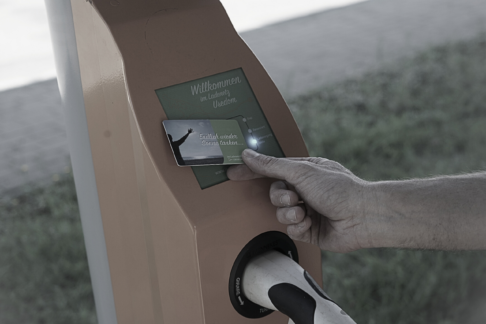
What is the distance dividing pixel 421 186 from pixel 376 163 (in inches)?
71.2

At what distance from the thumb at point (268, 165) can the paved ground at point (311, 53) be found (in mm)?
2326

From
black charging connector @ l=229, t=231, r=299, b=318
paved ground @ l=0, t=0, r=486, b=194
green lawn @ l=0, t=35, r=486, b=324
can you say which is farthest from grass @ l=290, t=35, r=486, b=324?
black charging connector @ l=229, t=231, r=299, b=318

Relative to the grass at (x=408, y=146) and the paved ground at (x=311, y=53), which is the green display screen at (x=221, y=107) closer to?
the grass at (x=408, y=146)

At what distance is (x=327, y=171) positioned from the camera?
3.52 ft

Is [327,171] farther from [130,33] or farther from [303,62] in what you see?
[303,62]

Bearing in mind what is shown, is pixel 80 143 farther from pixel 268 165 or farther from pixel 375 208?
pixel 375 208

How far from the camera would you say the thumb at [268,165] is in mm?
979

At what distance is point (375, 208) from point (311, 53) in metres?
3.76

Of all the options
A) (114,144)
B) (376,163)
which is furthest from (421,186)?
(376,163)

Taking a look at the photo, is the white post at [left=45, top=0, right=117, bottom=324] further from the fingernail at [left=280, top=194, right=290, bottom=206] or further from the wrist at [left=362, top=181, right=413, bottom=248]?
the wrist at [left=362, top=181, right=413, bottom=248]

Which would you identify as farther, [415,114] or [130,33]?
[415,114]

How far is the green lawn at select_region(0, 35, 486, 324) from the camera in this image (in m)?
2.20

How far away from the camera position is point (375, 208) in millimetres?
1120

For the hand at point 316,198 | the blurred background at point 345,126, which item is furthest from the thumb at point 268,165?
the blurred background at point 345,126
